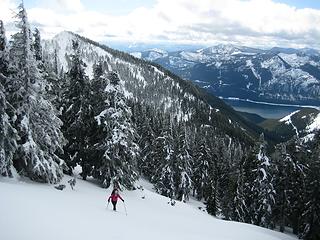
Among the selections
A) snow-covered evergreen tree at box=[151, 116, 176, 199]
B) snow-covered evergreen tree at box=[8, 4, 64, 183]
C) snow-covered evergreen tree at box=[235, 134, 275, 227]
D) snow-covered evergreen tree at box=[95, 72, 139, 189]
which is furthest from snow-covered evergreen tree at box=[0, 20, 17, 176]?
snow-covered evergreen tree at box=[151, 116, 176, 199]

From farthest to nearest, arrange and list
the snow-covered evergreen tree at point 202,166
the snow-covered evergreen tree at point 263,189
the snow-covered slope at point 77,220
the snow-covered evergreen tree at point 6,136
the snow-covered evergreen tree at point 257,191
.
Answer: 1. the snow-covered evergreen tree at point 202,166
2. the snow-covered evergreen tree at point 257,191
3. the snow-covered evergreen tree at point 263,189
4. the snow-covered evergreen tree at point 6,136
5. the snow-covered slope at point 77,220

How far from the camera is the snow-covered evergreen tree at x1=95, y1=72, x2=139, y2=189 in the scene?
3125 cm

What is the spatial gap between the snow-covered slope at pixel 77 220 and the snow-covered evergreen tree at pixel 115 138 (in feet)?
10.5

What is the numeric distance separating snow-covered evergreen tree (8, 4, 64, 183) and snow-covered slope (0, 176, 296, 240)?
1352 millimetres

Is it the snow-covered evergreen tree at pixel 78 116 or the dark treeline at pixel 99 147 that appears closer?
the dark treeline at pixel 99 147

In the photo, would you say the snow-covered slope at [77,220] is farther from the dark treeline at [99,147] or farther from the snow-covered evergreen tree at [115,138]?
the snow-covered evergreen tree at [115,138]

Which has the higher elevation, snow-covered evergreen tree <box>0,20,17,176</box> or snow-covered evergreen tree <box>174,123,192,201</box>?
snow-covered evergreen tree <box>0,20,17,176</box>

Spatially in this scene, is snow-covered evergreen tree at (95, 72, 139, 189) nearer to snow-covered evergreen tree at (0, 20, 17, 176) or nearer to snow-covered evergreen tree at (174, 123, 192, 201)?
snow-covered evergreen tree at (0, 20, 17, 176)

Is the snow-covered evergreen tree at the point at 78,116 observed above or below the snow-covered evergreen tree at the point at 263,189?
above

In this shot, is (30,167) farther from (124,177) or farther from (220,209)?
(220,209)

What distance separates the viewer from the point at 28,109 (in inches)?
926

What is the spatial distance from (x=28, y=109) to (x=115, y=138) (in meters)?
9.40

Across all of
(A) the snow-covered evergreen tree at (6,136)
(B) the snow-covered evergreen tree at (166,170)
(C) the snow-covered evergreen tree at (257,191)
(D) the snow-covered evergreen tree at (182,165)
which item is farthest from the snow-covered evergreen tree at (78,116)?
(D) the snow-covered evergreen tree at (182,165)

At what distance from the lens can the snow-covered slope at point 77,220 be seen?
46.1 feet
